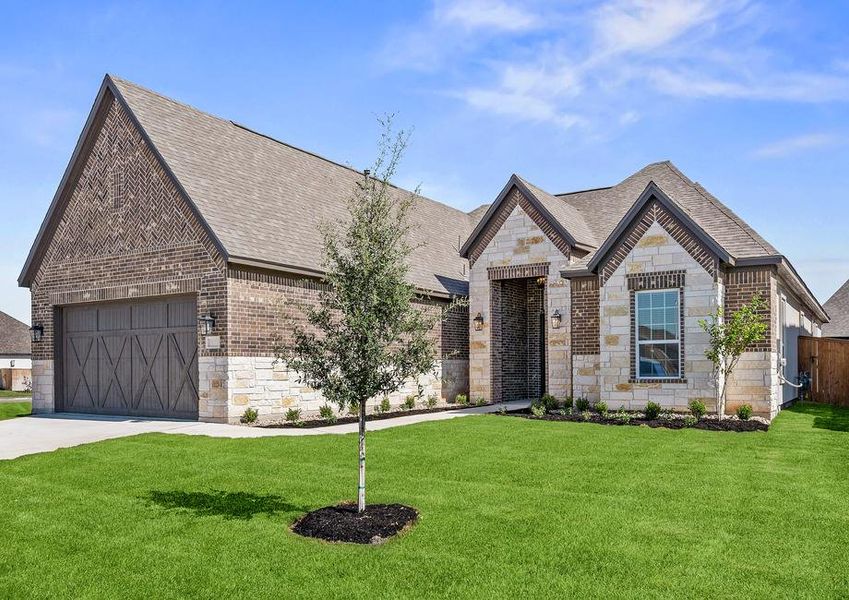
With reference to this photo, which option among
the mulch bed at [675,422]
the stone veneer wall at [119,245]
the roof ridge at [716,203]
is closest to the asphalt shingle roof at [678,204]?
the roof ridge at [716,203]

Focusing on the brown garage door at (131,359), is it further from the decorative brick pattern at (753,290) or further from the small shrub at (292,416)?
the decorative brick pattern at (753,290)

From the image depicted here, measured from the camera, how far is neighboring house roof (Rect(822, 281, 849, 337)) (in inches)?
1427

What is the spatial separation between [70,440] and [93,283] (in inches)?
255

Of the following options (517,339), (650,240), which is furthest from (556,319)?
(650,240)

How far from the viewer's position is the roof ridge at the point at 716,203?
17281 millimetres

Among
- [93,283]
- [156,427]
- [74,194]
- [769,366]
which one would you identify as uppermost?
[74,194]

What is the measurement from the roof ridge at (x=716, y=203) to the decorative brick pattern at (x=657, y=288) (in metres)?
2.07

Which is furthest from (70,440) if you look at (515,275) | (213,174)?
(515,275)

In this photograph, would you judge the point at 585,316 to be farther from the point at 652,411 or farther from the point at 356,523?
the point at 356,523

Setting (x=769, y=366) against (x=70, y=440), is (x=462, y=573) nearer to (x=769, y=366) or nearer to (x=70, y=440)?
(x=70, y=440)

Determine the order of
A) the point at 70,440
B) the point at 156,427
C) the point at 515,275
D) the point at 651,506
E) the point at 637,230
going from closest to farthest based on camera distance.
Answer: the point at 651,506 → the point at 70,440 → the point at 156,427 → the point at 637,230 → the point at 515,275

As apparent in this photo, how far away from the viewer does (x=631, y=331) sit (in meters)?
17.4

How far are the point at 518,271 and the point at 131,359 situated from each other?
10866 mm

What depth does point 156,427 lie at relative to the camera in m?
15.9
